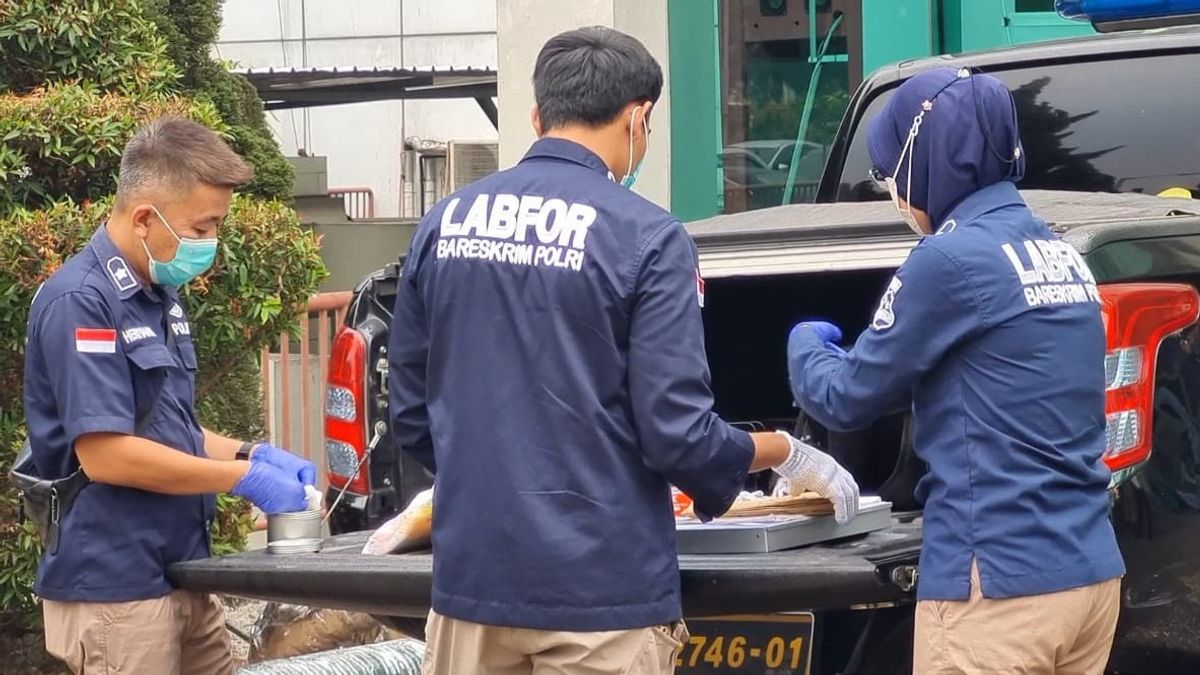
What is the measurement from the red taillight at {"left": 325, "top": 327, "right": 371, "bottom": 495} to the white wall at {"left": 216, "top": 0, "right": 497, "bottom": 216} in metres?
12.0

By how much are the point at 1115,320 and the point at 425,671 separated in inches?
54.0

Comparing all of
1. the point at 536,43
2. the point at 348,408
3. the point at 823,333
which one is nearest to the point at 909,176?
the point at 823,333

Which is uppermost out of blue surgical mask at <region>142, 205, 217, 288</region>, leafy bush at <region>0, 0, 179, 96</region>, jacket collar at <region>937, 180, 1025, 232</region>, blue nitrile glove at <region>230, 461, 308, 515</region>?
leafy bush at <region>0, 0, 179, 96</region>

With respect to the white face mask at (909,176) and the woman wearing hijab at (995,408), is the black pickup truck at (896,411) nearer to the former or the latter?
the woman wearing hijab at (995,408)

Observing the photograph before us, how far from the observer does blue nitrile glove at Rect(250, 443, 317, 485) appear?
356 cm

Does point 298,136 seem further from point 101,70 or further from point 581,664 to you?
point 581,664

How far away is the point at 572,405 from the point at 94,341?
1092 mm

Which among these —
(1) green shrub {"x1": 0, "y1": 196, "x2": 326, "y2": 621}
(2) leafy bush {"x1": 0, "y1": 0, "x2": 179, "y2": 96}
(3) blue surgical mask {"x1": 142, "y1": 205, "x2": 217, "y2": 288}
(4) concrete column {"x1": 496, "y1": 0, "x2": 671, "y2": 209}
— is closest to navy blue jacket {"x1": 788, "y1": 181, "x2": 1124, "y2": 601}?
(3) blue surgical mask {"x1": 142, "y1": 205, "x2": 217, "y2": 288}

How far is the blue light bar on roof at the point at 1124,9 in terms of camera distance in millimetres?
5016

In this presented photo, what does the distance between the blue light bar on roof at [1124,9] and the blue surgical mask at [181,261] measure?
2876mm

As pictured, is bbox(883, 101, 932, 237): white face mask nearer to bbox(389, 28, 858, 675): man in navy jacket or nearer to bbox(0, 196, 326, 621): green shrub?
bbox(389, 28, 858, 675): man in navy jacket

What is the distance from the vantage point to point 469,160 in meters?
16.1

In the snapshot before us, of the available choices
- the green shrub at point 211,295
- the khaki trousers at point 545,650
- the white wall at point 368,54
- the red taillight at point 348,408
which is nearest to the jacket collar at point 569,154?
the khaki trousers at point 545,650

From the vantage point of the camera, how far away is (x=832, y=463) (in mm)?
3184
